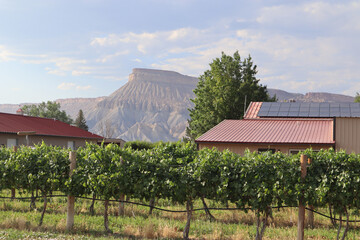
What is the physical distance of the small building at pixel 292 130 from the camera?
23000 mm

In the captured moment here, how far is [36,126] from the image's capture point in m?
42.3

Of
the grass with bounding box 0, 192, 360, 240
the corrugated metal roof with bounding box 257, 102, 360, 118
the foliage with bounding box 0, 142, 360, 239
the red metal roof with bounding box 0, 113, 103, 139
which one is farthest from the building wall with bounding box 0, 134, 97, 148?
the foliage with bounding box 0, 142, 360, 239

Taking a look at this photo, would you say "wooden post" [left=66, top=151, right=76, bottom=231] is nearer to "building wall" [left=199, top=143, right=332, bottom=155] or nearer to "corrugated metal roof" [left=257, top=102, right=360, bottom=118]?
"building wall" [left=199, top=143, right=332, bottom=155]

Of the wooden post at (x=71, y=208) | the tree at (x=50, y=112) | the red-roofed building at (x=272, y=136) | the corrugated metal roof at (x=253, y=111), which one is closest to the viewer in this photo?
the wooden post at (x=71, y=208)

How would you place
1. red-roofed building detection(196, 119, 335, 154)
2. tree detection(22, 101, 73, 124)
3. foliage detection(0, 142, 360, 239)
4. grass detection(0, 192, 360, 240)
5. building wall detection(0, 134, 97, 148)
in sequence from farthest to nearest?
tree detection(22, 101, 73, 124) < building wall detection(0, 134, 97, 148) < red-roofed building detection(196, 119, 335, 154) < grass detection(0, 192, 360, 240) < foliage detection(0, 142, 360, 239)

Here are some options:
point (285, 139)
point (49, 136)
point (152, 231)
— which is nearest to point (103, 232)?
point (152, 231)

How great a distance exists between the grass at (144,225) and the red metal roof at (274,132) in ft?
37.8

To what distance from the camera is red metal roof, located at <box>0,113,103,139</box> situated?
3806cm

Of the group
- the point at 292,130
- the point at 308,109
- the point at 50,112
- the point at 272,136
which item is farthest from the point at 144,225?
the point at 50,112

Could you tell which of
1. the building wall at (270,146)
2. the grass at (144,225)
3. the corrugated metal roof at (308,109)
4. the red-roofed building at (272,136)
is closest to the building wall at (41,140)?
the red-roofed building at (272,136)

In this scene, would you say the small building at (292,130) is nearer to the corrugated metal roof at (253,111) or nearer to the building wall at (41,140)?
the corrugated metal roof at (253,111)

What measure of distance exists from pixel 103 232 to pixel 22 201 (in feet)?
A: 20.0

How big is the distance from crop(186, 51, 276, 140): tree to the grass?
120 feet

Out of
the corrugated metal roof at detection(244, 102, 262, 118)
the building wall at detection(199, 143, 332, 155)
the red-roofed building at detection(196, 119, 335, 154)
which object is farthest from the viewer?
the corrugated metal roof at detection(244, 102, 262, 118)
